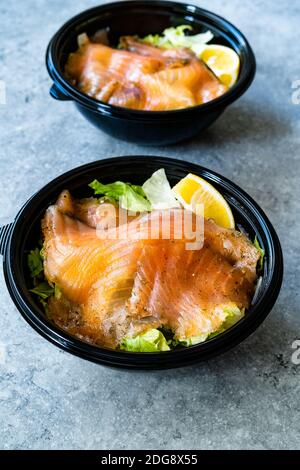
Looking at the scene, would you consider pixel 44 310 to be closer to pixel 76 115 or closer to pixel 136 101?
pixel 136 101

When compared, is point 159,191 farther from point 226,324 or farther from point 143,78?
point 143,78

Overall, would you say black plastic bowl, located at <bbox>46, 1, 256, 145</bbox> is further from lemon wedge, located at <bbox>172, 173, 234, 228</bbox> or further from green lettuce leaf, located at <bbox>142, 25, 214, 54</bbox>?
lemon wedge, located at <bbox>172, 173, 234, 228</bbox>

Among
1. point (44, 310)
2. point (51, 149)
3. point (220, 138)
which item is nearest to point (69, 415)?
point (44, 310)

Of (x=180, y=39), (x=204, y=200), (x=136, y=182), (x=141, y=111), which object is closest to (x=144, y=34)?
(x=180, y=39)

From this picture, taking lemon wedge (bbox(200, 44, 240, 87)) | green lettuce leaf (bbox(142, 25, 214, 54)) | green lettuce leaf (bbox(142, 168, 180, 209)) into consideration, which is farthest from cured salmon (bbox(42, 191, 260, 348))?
green lettuce leaf (bbox(142, 25, 214, 54))

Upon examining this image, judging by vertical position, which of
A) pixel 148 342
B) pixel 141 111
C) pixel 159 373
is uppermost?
pixel 141 111
